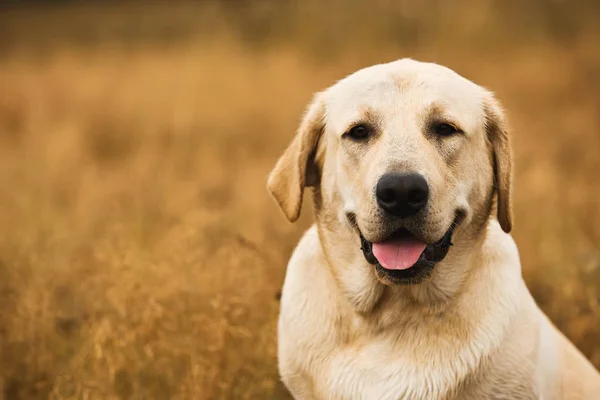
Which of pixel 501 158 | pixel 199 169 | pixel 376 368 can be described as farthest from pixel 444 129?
pixel 199 169

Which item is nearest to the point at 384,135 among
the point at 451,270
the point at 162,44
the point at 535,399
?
the point at 451,270

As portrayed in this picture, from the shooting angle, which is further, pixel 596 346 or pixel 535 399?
pixel 596 346

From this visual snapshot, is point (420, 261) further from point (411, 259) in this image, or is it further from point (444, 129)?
point (444, 129)

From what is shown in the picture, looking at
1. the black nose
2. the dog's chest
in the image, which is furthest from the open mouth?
the dog's chest

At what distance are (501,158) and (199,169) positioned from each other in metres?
4.53

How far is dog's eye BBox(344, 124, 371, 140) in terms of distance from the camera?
10.4 feet

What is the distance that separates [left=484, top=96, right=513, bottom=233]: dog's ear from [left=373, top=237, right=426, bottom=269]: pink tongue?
43 cm

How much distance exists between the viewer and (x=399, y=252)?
300cm

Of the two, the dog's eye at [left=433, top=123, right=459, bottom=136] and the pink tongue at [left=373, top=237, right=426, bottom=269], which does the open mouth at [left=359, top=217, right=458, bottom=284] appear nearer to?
the pink tongue at [left=373, top=237, right=426, bottom=269]

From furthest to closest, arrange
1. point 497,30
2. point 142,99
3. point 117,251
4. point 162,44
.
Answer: point 162,44 < point 497,30 < point 142,99 < point 117,251

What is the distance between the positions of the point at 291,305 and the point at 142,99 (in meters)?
6.98

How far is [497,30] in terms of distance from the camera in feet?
36.5

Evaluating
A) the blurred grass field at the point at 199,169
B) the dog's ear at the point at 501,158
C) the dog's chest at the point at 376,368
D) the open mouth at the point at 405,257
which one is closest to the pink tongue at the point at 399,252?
the open mouth at the point at 405,257

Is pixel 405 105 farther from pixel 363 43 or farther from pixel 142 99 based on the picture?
pixel 363 43
